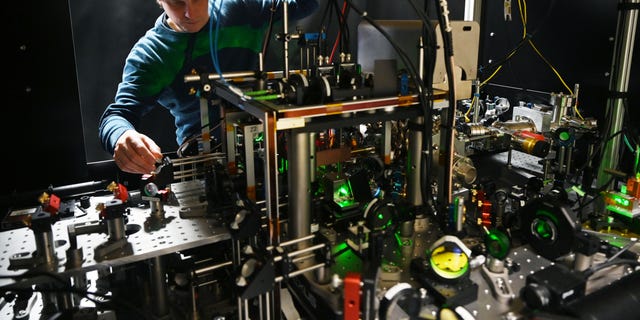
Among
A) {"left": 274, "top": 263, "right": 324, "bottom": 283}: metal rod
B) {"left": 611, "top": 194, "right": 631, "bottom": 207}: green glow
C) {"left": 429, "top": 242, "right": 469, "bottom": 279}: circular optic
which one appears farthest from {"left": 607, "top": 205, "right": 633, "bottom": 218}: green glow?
{"left": 274, "top": 263, "right": 324, "bottom": 283}: metal rod

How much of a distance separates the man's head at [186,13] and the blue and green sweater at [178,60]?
0.10ft

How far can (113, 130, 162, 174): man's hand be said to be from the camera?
7.29 feet

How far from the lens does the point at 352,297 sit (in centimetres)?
110

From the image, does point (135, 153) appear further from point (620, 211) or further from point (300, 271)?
point (620, 211)

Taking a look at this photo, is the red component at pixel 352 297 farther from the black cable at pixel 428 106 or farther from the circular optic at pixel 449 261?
the black cable at pixel 428 106

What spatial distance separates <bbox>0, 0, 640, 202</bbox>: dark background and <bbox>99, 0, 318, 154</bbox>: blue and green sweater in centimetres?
7

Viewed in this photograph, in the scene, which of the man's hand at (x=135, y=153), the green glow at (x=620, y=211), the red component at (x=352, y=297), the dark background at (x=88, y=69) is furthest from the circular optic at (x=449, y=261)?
the dark background at (x=88, y=69)

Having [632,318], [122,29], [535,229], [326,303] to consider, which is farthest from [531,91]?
[122,29]

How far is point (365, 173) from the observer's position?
170 cm

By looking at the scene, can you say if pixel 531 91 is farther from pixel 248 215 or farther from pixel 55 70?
pixel 55 70

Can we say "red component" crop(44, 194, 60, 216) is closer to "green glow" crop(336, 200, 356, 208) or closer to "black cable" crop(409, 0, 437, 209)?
"green glow" crop(336, 200, 356, 208)

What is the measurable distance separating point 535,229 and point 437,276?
0.43 metres

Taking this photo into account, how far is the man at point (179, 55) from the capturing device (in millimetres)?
2758

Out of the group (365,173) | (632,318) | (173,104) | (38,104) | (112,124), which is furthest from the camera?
Result: (173,104)
